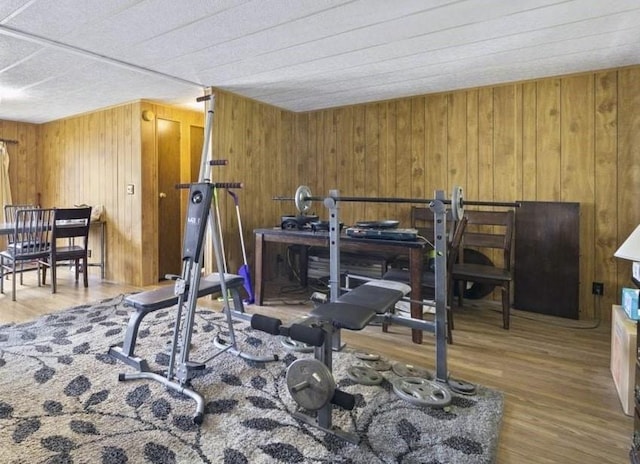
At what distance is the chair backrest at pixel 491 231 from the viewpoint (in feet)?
10.9

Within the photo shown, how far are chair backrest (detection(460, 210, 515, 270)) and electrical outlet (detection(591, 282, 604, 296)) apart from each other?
0.67m

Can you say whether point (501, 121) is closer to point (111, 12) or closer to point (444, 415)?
point (444, 415)

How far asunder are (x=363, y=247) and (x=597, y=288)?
2.05 meters

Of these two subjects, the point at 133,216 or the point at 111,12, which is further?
the point at 133,216

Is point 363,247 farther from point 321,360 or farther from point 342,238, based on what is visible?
point 321,360

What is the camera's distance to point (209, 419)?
68.2 inches

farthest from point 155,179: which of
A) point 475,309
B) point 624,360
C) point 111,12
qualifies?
point 624,360

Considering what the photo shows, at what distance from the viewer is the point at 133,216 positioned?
446cm

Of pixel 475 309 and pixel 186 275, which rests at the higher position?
pixel 186 275

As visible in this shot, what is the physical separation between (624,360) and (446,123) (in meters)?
2.62

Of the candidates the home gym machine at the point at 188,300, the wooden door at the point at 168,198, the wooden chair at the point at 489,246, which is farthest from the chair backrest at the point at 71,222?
the wooden chair at the point at 489,246

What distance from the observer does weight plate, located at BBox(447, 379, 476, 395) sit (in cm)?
198

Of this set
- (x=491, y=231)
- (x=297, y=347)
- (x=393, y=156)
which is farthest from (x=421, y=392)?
(x=393, y=156)

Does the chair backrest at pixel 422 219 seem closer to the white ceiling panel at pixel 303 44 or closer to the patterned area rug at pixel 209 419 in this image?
the white ceiling panel at pixel 303 44
